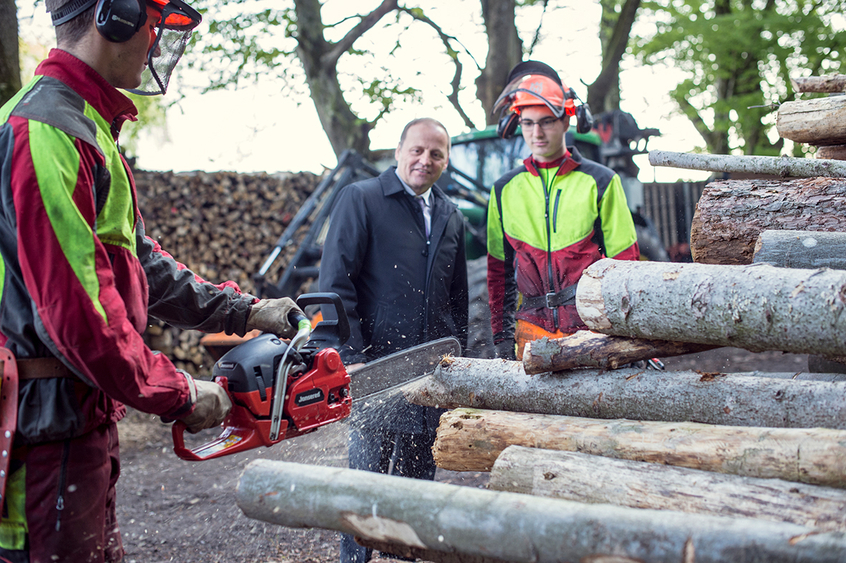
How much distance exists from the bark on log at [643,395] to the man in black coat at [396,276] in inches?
17.8

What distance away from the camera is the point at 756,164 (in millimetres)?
2674

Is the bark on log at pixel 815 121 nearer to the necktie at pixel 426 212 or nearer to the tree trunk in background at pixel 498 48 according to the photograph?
the necktie at pixel 426 212

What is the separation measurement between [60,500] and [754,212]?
2.46 meters

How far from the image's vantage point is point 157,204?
761 cm

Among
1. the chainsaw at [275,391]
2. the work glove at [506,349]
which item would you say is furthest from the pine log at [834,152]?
the chainsaw at [275,391]

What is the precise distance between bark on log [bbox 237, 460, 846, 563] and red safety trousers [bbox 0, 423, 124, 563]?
0.38m

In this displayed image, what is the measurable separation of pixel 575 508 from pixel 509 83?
9.20 ft

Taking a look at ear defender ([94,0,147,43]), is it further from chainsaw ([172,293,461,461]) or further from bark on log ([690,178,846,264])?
bark on log ([690,178,846,264])

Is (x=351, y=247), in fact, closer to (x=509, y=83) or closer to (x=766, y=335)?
(x=509, y=83)

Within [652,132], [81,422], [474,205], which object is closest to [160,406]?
[81,422]

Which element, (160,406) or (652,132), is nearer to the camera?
(160,406)

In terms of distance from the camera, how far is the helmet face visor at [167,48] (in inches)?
78.7

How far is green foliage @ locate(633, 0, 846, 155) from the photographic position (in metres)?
11.0

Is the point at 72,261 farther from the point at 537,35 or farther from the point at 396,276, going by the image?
the point at 537,35
